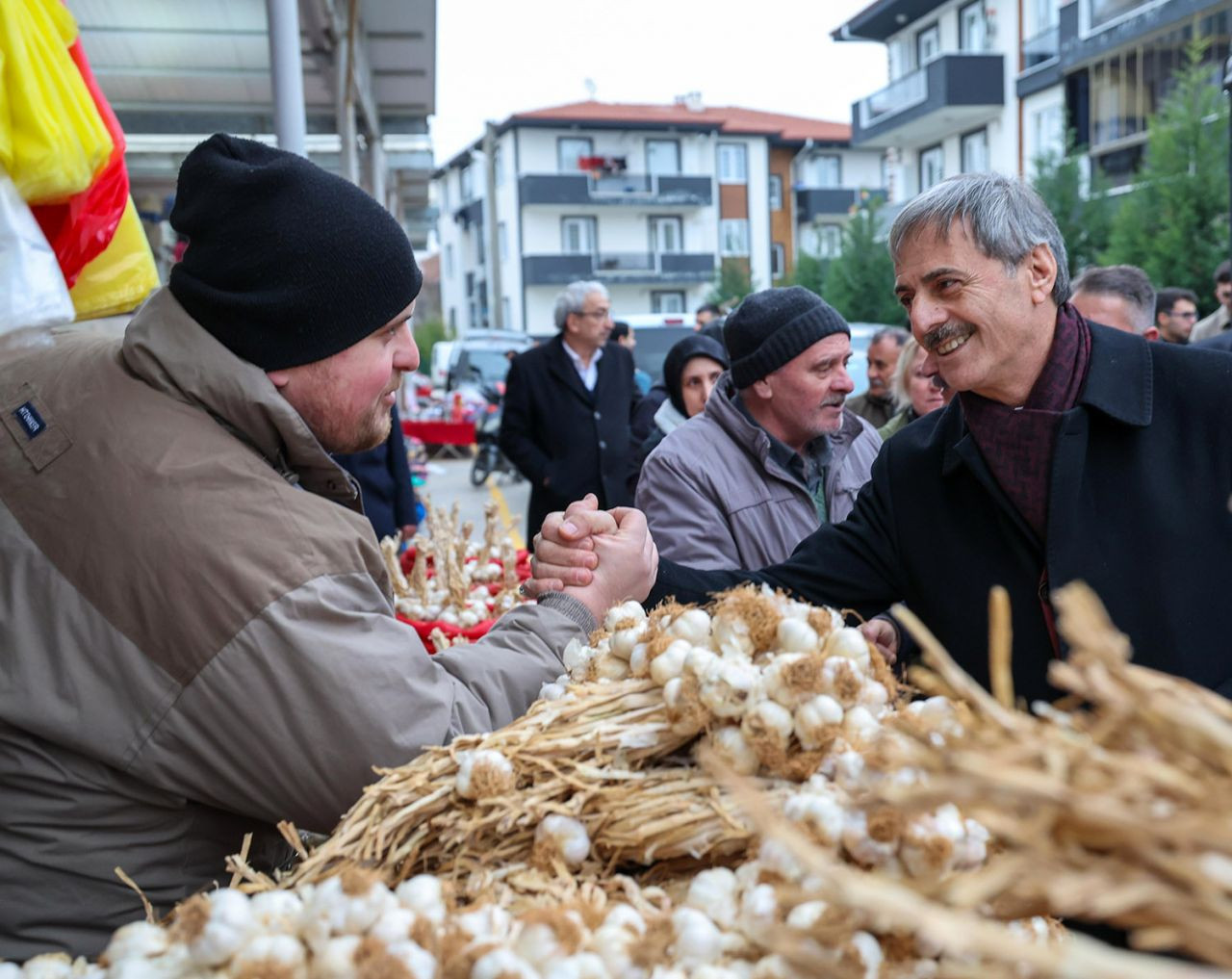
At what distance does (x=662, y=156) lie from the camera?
1933 inches

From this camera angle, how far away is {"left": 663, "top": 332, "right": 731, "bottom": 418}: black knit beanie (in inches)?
211

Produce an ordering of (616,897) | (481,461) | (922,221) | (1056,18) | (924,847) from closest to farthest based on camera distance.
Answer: (924,847)
(616,897)
(922,221)
(481,461)
(1056,18)

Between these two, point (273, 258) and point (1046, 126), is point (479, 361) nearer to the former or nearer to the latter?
point (1046, 126)

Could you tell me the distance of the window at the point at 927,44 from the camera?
31141mm

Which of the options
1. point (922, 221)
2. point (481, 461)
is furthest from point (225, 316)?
point (481, 461)

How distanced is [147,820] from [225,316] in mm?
665

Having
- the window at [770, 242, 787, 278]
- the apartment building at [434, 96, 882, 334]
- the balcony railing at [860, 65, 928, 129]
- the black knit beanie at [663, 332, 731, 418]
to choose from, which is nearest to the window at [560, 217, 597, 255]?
the apartment building at [434, 96, 882, 334]

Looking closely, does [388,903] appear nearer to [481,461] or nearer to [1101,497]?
[1101,497]

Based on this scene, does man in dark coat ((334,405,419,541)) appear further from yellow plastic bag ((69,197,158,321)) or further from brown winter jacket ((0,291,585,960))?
brown winter jacket ((0,291,585,960))

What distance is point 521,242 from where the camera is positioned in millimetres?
46656

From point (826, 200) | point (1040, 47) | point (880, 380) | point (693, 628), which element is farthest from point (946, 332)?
point (826, 200)

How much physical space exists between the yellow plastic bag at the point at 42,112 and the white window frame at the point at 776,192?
49.1 m

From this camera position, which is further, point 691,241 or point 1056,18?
point 691,241

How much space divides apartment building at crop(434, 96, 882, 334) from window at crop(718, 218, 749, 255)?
39 millimetres
